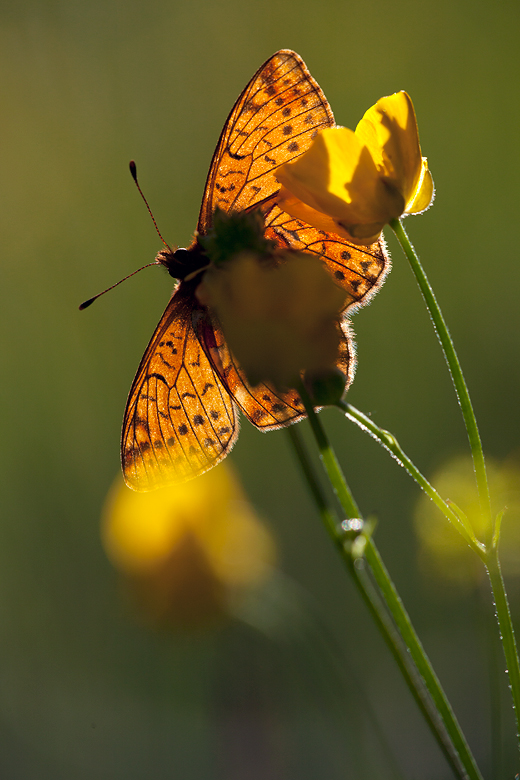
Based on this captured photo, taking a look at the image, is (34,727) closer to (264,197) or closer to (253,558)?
(253,558)

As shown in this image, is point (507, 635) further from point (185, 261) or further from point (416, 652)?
point (185, 261)

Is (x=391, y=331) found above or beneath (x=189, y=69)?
beneath

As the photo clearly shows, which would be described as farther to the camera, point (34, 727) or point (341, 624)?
point (341, 624)

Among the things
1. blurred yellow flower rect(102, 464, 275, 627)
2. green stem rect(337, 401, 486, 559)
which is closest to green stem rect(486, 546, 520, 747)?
green stem rect(337, 401, 486, 559)

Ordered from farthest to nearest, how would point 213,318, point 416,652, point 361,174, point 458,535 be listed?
1. point 458,535
2. point 213,318
3. point 361,174
4. point 416,652

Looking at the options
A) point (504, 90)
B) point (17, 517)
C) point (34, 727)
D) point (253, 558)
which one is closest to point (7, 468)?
point (17, 517)

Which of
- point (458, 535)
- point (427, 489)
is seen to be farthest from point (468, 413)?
point (458, 535)
